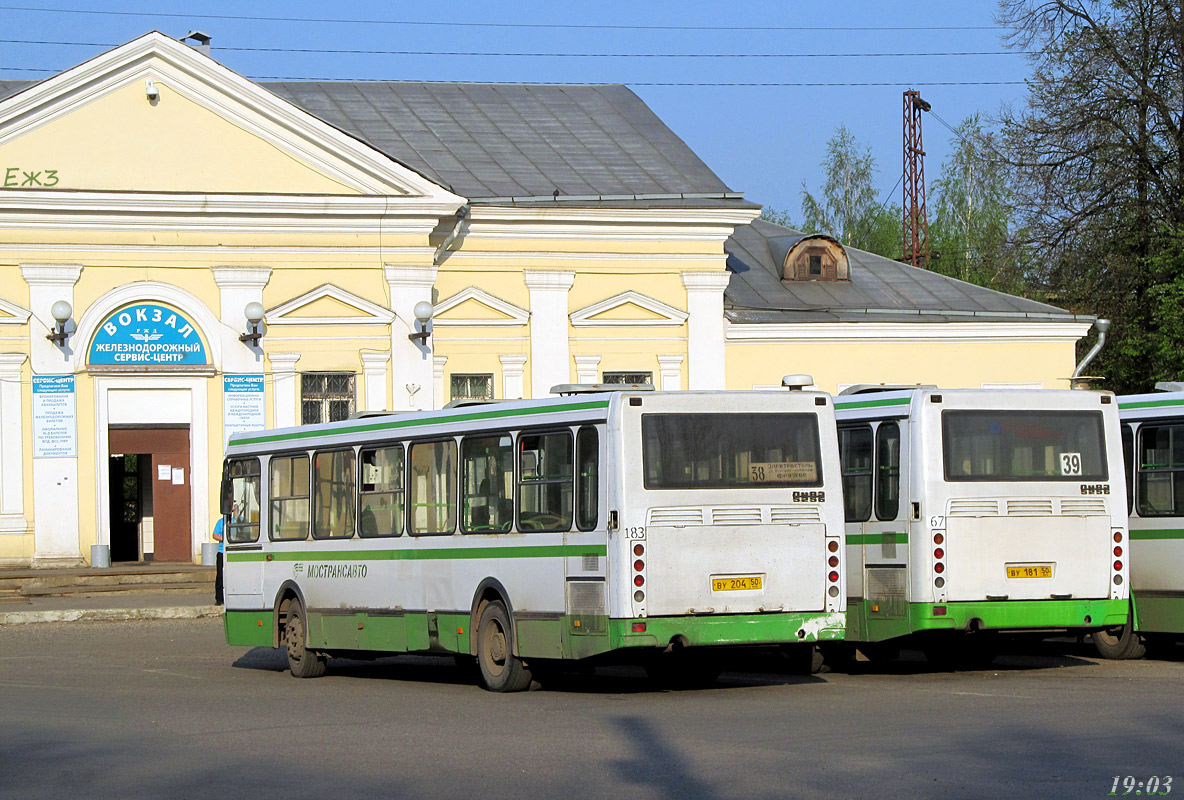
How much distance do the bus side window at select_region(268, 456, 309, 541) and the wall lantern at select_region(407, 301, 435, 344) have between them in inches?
536

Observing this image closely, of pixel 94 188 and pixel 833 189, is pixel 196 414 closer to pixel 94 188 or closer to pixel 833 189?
pixel 94 188

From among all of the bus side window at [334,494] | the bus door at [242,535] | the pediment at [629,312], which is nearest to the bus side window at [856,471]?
the bus side window at [334,494]

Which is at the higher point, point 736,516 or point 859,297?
point 859,297

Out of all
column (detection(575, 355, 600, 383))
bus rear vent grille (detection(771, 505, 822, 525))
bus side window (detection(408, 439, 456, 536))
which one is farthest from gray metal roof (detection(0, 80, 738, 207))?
bus rear vent grille (detection(771, 505, 822, 525))

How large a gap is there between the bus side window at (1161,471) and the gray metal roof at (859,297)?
62.5ft

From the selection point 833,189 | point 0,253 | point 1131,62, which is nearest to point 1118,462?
point 0,253

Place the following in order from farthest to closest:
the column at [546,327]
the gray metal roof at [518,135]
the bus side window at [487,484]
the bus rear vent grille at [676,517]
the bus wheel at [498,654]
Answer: the gray metal roof at [518,135] → the column at [546,327] → the bus side window at [487,484] → the bus wheel at [498,654] → the bus rear vent grille at [676,517]

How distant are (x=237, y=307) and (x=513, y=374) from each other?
18.5ft

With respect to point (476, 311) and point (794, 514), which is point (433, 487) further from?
point (476, 311)

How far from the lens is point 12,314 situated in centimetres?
2961

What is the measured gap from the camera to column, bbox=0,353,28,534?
2964 centimetres

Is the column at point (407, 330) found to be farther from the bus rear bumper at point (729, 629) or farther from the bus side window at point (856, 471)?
the bus rear bumper at point (729, 629)

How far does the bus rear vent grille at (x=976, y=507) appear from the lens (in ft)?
47.7
